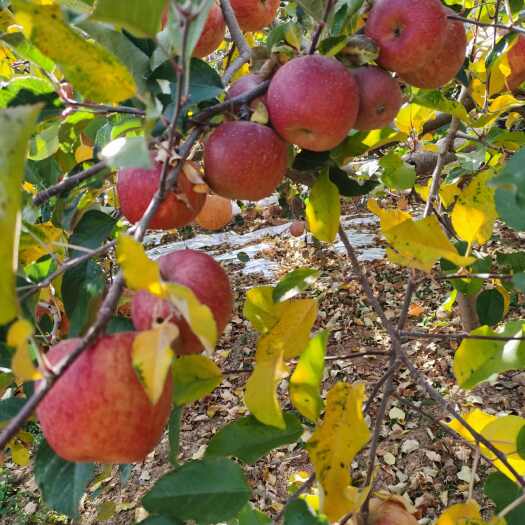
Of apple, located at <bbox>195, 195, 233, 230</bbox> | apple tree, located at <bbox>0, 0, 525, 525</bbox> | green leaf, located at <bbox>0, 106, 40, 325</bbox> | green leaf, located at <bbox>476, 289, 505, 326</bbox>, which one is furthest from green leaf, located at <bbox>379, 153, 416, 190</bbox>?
apple, located at <bbox>195, 195, 233, 230</bbox>

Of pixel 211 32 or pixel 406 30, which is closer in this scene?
pixel 406 30

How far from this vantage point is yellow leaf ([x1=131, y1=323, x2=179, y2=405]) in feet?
1.33

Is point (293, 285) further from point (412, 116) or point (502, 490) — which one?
point (412, 116)

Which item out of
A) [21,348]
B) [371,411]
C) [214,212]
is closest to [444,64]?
[21,348]

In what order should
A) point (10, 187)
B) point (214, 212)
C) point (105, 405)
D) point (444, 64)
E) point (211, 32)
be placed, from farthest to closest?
point (214, 212), point (211, 32), point (444, 64), point (105, 405), point (10, 187)

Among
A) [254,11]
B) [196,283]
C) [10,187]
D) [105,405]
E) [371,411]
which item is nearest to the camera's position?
[10,187]

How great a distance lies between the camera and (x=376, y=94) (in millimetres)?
695

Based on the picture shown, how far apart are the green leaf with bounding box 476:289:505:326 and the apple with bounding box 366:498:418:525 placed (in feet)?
1.91

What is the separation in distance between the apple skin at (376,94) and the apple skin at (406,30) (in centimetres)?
3

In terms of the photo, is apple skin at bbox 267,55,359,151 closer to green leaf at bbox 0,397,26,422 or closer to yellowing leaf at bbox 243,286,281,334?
yellowing leaf at bbox 243,286,281,334

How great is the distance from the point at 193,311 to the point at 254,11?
98 cm

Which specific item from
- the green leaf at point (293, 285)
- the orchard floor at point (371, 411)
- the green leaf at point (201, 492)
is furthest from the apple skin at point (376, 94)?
the orchard floor at point (371, 411)

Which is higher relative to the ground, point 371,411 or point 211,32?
point 211,32

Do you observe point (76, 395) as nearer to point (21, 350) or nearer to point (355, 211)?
point (21, 350)
